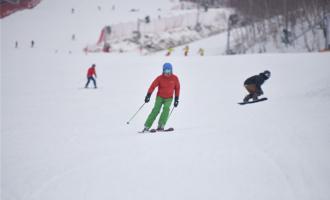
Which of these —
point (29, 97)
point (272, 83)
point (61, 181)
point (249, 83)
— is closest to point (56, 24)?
point (29, 97)

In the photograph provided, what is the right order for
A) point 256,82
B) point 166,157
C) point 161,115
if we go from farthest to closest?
point 256,82
point 161,115
point 166,157

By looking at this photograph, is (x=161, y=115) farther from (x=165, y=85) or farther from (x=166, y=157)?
(x=166, y=157)

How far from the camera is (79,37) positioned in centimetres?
4078

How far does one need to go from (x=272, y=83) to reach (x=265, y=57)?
20.0ft

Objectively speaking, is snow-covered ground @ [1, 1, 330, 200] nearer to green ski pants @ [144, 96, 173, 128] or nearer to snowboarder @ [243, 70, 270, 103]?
green ski pants @ [144, 96, 173, 128]

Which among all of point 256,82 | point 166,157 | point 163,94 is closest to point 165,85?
point 163,94

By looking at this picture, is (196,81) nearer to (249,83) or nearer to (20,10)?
(249,83)

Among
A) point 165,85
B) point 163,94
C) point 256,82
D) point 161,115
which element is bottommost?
point 161,115

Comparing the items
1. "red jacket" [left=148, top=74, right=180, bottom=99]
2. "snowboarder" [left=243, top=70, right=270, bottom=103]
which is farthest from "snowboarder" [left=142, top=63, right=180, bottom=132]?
"snowboarder" [left=243, top=70, right=270, bottom=103]

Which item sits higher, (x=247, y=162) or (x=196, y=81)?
(x=196, y=81)

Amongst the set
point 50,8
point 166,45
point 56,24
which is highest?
point 50,8

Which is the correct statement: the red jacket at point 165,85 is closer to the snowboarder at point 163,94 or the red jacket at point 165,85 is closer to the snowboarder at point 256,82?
the snowboarder at point 163,94

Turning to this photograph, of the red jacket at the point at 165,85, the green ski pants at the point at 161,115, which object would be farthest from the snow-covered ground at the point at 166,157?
the red jacket at the point at 165,85

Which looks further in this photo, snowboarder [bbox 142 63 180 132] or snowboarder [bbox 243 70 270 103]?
snowboarder [bbox 243 70 270 103]
